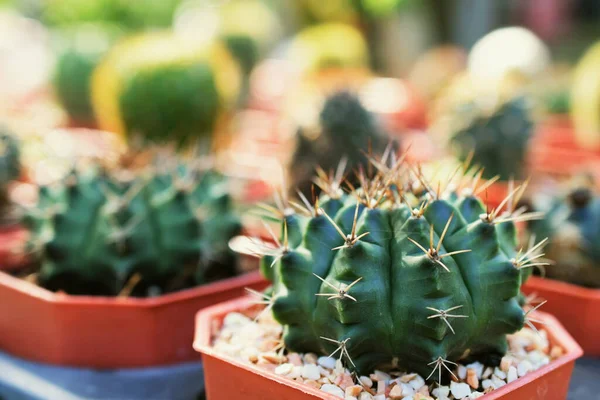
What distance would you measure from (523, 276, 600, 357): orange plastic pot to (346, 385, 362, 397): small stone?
0.72m

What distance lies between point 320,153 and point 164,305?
94 cm

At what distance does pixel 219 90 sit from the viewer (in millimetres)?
Answer: 4027

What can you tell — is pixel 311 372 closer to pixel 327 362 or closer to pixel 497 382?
pixel 327 362

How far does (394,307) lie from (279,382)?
25 centimetres

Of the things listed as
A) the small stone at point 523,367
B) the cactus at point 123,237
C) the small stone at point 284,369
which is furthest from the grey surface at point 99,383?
the small stone at point 523,367

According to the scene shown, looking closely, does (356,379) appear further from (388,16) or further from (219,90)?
(388,16)

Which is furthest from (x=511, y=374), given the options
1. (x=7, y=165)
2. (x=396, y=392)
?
(x=7, y=165)

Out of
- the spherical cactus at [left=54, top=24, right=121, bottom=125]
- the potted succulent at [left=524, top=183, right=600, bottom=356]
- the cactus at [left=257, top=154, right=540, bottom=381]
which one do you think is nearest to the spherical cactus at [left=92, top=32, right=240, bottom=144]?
the spherical cactus at [left=54, top=24, right=121, bottom=125]

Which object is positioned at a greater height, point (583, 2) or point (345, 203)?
point (583, 2)

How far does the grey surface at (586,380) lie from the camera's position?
5.17 feet

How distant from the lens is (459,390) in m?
1.24

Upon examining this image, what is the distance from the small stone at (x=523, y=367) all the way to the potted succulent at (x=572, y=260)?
48 cm

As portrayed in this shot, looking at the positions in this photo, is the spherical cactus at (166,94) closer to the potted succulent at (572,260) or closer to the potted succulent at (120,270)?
the potted succulent at (120,270)

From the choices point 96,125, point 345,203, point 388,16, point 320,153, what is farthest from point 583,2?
point 345,203
